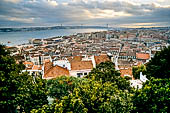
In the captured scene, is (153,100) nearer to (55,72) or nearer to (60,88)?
(60,88)

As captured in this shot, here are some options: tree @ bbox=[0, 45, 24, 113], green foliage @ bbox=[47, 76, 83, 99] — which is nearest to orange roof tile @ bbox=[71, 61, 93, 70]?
green foliage @ bbox=[47, 76, 83, 99]

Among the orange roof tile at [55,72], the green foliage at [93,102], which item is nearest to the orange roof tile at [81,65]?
the orange roof tile at [55,72]

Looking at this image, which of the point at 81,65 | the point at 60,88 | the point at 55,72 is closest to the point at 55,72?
the point at 55,72

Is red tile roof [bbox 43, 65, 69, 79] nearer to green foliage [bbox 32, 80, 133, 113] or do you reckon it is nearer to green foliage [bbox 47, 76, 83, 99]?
green foliage [bbox 47, 76, 83, 99]

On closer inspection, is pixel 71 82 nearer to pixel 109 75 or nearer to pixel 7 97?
pixel 109 75

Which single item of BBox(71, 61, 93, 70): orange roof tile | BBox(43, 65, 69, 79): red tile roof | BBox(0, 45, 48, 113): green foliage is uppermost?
BBox(0, 45, 48, 113): green foliage

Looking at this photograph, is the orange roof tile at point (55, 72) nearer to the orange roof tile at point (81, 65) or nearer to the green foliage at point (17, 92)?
the orange roof tile at point (81, 65)

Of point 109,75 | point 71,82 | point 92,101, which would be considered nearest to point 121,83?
point 109,75
